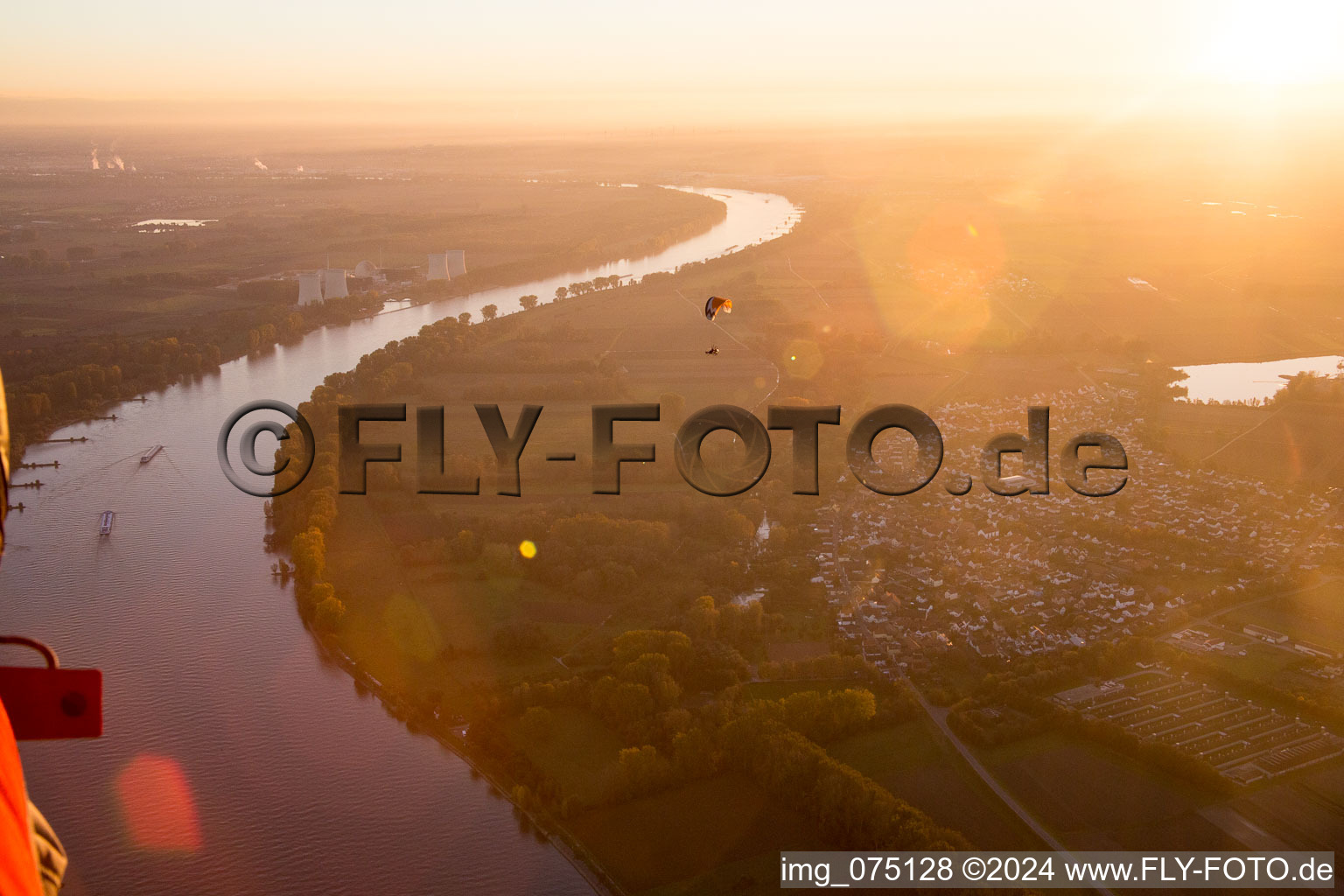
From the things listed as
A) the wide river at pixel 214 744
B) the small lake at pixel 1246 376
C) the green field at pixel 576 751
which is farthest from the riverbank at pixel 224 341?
the small lake at pixel 1246 376

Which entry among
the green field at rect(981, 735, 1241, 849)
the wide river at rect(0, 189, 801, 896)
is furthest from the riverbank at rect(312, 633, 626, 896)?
the green field at rect(981, 735, 1241, 849)

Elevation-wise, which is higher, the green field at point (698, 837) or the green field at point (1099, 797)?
the green field at point (1099, 797)

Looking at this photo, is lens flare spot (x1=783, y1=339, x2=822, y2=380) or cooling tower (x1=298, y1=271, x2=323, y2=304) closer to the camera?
lens flare spot (x1=783, y1=339, x2=822, y2=380)

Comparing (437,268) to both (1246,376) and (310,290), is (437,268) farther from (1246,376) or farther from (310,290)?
(1246,376)

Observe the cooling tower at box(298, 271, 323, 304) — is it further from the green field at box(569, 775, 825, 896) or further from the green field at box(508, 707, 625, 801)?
the green field at box(569, 775, 825, 896)

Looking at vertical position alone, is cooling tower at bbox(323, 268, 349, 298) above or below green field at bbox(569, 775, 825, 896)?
above

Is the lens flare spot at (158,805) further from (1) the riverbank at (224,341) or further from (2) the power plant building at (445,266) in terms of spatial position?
(2) the power plant building at (445,266)

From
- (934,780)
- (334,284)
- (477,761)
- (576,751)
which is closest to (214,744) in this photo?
(477,761)
